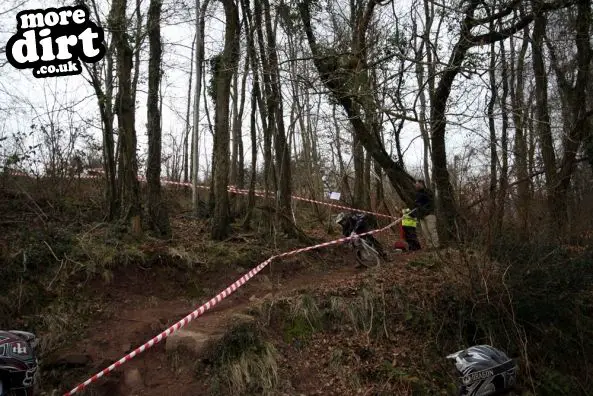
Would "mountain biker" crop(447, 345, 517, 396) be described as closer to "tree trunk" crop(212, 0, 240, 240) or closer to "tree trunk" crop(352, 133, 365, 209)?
"tree trunk" crop(212, 0, 240, 240)

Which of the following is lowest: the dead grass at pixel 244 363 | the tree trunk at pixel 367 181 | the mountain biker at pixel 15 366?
the dead grass at pixel 244 363

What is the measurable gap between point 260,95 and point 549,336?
9343 mm

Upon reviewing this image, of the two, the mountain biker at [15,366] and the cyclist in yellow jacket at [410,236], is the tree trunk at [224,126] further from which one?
the mountain biker at [15,366]

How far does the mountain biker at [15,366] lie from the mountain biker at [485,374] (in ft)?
12.7

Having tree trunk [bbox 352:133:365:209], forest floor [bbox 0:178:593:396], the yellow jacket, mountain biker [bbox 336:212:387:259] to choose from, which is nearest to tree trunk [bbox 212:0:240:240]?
forest floor [bbox 0:178:593:396]

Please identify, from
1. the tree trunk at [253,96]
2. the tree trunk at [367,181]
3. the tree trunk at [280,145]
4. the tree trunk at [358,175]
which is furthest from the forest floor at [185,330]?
the tree trunk at [367,181]

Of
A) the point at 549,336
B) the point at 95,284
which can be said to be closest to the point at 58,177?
the point at 95,284

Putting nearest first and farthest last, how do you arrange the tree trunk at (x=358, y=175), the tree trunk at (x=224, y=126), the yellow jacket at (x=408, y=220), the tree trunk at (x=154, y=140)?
the tree trunk at (x=154, y=140) → the tree trunk at (x=224, y=126) → the yellow jacket at (x=408, y=220) → the tree trunk at (x=358, y=175)

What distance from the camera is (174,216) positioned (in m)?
13.4

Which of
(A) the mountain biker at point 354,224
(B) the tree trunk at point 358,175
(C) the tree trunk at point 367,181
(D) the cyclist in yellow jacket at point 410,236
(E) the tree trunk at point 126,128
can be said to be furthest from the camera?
(C) the tree trunk at point 367,181

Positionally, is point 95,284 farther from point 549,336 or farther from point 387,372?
point 549,336

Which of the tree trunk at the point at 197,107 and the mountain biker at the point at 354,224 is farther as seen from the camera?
the tree trunk at the point at 197,107

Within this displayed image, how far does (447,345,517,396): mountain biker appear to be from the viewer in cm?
415

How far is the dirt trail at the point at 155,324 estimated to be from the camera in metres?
6.23
